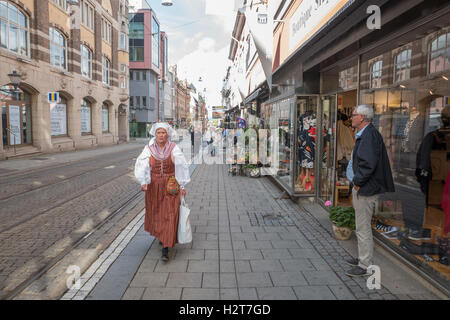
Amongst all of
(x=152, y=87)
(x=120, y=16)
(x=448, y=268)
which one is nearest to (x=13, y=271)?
(x=448, y=268)

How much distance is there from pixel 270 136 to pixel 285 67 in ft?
10.1

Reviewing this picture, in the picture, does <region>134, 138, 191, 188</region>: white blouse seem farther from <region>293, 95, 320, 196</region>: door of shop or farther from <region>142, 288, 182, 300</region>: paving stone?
<region>293, 95, 320, 196</region>: door of shop

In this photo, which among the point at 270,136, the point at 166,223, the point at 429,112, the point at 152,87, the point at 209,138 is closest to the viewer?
the point at 166,223

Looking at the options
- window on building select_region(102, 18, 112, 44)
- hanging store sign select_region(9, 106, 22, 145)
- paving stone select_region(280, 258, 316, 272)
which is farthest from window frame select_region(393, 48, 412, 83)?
window on building select_region(102, 18, 112, 44)

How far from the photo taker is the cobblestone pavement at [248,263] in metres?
3.55

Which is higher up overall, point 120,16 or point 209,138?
point 120,16

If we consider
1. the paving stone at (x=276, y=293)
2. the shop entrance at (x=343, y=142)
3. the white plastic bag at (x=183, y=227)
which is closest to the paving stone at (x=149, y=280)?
the white plastic bag at (x=183, y=227)

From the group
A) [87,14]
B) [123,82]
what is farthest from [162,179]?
[123,82]

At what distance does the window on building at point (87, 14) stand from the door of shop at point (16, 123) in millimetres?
10628

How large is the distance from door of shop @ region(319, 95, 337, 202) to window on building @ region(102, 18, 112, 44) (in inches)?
1164

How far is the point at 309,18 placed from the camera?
641cm

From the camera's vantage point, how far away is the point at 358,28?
4695mm

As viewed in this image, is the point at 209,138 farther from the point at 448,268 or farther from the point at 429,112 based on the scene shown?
the point at 448,268

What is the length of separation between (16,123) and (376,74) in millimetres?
19411
